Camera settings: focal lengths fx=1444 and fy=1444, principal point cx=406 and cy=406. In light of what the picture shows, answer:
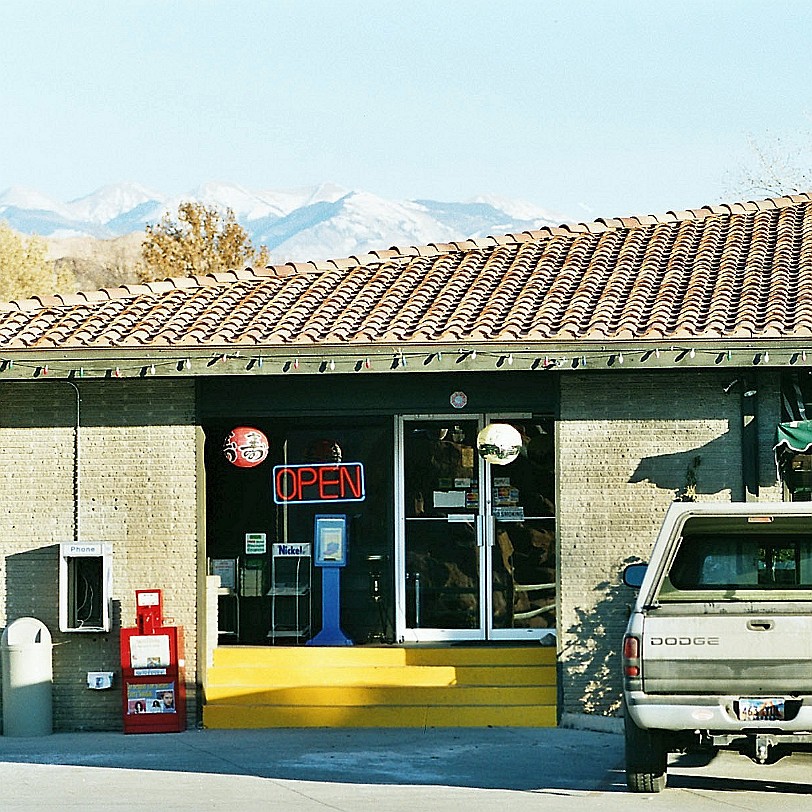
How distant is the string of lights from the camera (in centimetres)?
1381

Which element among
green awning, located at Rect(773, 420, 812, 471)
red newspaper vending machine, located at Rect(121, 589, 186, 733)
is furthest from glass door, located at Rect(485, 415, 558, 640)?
red newspaper vending machine, located at Rect(121, 589, 186, 733)

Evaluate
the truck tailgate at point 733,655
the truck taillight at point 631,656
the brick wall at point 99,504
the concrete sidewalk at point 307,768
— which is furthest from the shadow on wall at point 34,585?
the truck tailgate at point 733,655

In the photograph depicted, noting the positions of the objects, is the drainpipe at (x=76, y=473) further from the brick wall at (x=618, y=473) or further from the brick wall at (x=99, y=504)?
the brick wall at (x=618, y=473)

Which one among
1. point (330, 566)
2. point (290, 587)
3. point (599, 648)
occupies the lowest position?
point (599, 648)

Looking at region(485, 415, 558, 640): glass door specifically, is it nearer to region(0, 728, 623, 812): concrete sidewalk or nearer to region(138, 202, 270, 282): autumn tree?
region(0, 728, 623, 812): concrete sidewalk

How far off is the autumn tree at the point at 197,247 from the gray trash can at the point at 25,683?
130 feet

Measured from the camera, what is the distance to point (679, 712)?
9805 millimetres

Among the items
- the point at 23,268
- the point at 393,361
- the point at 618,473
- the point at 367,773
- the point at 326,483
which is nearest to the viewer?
the point at 367,773

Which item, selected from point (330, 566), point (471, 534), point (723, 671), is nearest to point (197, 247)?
point (330, 566)

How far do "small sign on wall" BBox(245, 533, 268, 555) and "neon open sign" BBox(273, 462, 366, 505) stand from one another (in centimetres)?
45

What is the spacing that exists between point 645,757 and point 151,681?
19.4 ft

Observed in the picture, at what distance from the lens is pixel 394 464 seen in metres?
16.2

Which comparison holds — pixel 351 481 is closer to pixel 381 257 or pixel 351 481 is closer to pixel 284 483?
pixel 284 483

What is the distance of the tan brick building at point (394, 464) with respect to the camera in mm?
14367
